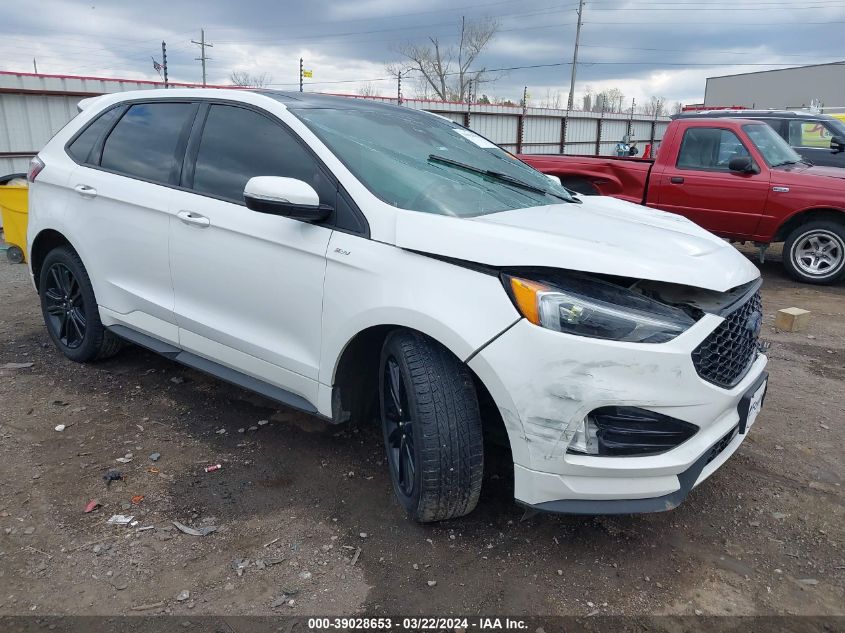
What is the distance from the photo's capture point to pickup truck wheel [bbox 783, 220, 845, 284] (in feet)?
24.4

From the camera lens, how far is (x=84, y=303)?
13.7 ft

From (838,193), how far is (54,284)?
7.80 m

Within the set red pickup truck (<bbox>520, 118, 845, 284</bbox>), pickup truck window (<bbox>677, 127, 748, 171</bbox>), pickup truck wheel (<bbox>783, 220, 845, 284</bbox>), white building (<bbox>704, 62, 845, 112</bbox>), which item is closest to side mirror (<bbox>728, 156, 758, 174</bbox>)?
red pickup truck (<bbox>520, 118, 845, 284</bbox>)

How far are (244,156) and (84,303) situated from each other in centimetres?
173

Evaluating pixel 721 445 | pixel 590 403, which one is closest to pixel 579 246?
pixel 590 403

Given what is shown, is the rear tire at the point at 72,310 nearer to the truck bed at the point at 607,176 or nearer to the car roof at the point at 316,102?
the car roof at the point at 316,102

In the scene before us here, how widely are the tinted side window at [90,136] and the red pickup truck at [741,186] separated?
5489 mm

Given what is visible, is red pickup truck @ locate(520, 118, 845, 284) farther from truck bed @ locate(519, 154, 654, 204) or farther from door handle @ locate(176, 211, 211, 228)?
door handle @ locate(176, 211, 211, 228)

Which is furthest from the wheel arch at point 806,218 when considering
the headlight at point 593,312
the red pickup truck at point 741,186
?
the headlight at point 593,312

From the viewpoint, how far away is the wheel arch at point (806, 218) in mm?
7454

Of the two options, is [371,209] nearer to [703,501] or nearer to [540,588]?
[540,588]

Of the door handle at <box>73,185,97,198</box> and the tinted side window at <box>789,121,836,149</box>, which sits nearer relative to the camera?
the door handle at <box>73,185,97,198</box>

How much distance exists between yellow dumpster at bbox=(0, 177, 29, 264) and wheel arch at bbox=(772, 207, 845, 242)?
8654 millimetres

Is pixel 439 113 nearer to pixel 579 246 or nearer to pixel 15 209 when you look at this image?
pixel 15 209
